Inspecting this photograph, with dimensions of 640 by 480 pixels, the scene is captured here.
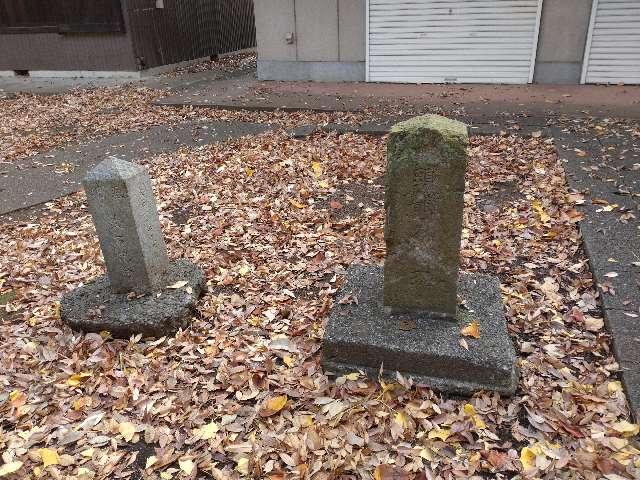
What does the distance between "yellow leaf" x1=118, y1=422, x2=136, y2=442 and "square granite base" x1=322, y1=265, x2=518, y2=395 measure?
124 centimetres

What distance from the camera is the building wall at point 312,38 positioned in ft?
39.3

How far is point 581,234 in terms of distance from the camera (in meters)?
4.71

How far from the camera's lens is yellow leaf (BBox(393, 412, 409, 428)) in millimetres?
2919

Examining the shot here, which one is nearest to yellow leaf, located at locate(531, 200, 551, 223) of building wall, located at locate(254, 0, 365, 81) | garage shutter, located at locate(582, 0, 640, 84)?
garage shutter, located at locate(582, 0, 640, 84)

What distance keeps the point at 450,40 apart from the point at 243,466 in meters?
11.2

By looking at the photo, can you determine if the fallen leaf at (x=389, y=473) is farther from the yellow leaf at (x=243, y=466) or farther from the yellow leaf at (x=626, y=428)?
the yellow leaf at (x=626, y=428)

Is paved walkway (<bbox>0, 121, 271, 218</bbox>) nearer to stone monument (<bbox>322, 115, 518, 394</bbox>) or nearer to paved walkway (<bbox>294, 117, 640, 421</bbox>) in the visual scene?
paved walkway (<bbox>294, 117, 640, 421</bbox>)

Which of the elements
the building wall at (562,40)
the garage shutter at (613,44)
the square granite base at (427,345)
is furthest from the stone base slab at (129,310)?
the garage shutter at (613,44)

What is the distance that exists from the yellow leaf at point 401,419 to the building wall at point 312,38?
10.8 metres

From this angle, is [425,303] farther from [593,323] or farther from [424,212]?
[593,323]

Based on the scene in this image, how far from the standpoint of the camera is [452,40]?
38.3 feet

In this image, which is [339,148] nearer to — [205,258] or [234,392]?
[205,258]

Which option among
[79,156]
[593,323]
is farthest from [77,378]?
[79,156]

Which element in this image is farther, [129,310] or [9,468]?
[129,310]
